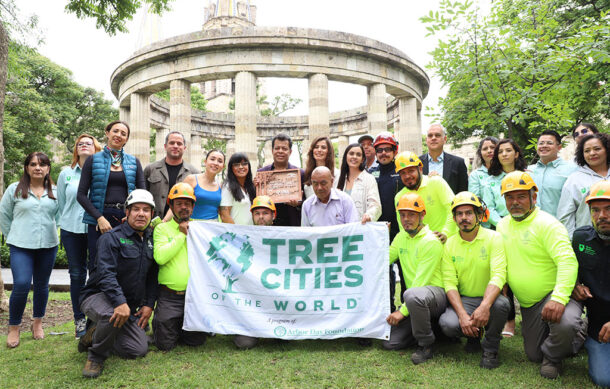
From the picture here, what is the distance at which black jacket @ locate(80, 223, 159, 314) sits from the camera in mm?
5168

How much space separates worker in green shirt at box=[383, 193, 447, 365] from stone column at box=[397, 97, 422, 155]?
18.7m

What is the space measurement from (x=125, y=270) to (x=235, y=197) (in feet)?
6.46

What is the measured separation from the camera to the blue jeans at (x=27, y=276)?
Answer: 6.15 m

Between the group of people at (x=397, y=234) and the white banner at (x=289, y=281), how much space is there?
22 centimetres

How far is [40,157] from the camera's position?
6656 millimetres

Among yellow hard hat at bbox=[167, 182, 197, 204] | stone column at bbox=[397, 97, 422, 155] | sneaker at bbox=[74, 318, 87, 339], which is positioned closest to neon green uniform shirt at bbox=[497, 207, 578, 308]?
yellow hard hat at bbox=[167, 182, 197, 204]

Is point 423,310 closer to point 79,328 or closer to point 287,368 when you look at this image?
point 287,368

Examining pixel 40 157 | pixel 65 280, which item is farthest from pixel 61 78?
pixel 40 157

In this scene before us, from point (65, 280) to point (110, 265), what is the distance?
711 cm

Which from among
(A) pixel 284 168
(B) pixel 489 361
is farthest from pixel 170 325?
(B) pixel 489 361

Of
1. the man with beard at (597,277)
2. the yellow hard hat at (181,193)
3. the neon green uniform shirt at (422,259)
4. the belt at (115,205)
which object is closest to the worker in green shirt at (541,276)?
the man with beard at (597,277)

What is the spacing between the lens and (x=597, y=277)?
4609 millimetres

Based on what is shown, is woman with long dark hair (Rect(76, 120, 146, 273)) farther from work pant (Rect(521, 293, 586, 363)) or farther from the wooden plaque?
work pant (Rect(521, 293, 586, 363))

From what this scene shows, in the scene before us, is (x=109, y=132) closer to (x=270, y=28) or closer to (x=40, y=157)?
(x=40, y=157)
